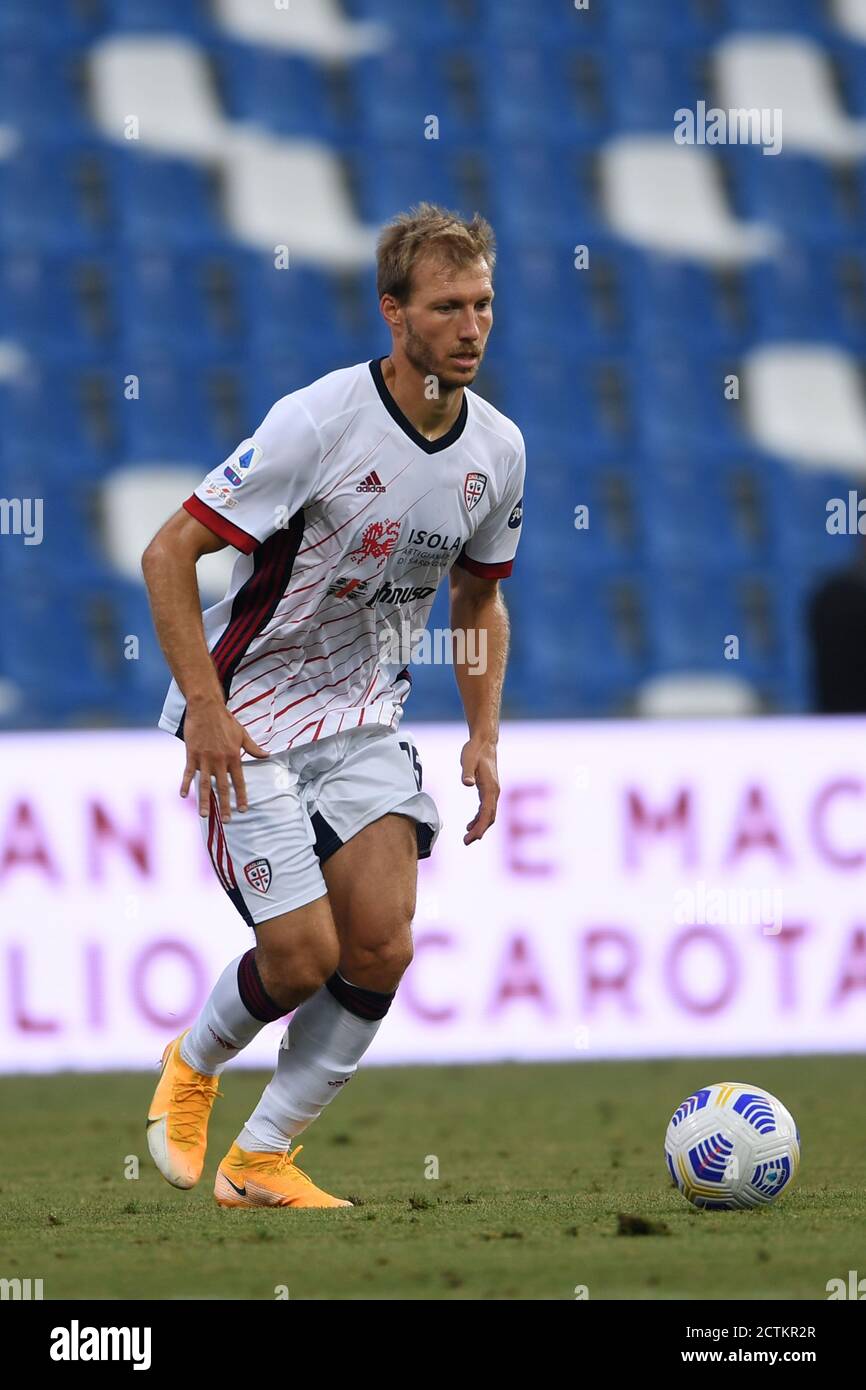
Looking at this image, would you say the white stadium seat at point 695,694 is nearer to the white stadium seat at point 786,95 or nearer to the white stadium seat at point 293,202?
the white stadium seat at point 293,202

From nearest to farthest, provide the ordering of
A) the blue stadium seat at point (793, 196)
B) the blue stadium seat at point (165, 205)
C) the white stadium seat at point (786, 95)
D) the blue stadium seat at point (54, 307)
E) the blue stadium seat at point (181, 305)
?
the blue stadium seat at point (54, 307) → the blue stadium seat at point (181, 305) → the blue stadium seat at point (165, 205) → the blue stadium seat at point (793, 196) → the white stadium seat at point (786, 95)

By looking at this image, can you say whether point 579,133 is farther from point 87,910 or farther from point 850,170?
point 87,910

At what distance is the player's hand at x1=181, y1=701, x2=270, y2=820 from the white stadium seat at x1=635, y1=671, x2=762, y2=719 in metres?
7.46

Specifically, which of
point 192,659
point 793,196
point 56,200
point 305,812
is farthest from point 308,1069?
point 793,196

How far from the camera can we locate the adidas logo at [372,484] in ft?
15.8

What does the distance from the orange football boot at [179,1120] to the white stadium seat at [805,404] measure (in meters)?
8.99

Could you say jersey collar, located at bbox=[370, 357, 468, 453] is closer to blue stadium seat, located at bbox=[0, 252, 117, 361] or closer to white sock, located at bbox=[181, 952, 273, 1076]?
white sock, located at bbox=[181, 952, 273, 1076]

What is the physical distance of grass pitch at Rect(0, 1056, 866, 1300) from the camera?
367 centimetres

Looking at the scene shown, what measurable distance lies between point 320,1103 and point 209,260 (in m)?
8.90

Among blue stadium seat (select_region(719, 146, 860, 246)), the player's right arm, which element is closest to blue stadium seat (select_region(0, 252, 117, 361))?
blue stadium seat (select_region(719, 146, 860, 246))

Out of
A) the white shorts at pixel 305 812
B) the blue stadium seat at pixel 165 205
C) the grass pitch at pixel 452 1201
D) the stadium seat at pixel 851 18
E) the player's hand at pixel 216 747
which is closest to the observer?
the grass pitch at pixel 452 1201

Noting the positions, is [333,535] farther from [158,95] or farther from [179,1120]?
[158,95]

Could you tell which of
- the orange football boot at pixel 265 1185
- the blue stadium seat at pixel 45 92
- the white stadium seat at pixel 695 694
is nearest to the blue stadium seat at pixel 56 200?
the blue stadium seat at pixel 45 92

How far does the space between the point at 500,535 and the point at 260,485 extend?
0.77 meters
